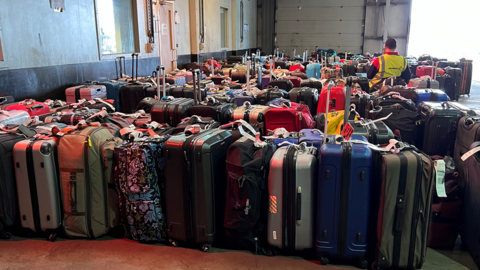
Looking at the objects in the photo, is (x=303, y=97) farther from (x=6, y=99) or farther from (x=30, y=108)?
(x=6, y=99)

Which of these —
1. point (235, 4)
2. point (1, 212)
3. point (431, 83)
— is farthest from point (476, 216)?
point (235, 4)

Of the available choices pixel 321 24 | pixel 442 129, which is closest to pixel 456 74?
pixel 442 129

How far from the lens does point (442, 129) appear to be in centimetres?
355

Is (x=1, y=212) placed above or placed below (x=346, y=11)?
below

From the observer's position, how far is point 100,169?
293 centimetres

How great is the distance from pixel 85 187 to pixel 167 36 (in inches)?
351

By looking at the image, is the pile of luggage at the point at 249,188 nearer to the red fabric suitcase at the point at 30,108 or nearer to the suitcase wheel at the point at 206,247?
the suitcase wheel at the point at 206,247

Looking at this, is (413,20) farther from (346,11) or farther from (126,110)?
(126,110)

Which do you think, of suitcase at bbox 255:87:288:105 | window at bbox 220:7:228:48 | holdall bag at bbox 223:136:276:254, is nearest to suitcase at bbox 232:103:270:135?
suitcase at bbox 255:87:288:105

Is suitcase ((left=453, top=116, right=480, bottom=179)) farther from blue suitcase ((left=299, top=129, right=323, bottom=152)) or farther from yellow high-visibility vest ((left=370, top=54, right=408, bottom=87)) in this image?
yellow high-visibility vest ((left=370, top=54, right=408, bottom=87))

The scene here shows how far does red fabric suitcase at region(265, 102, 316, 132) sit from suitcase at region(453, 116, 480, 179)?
137 cm

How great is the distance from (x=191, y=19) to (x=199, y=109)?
30.9 feet

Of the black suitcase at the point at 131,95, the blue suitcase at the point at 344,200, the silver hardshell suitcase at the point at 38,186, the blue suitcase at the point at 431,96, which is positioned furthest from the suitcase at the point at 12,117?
the blue suitcase at the point at 431,96

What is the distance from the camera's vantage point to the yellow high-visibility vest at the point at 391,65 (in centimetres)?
661
